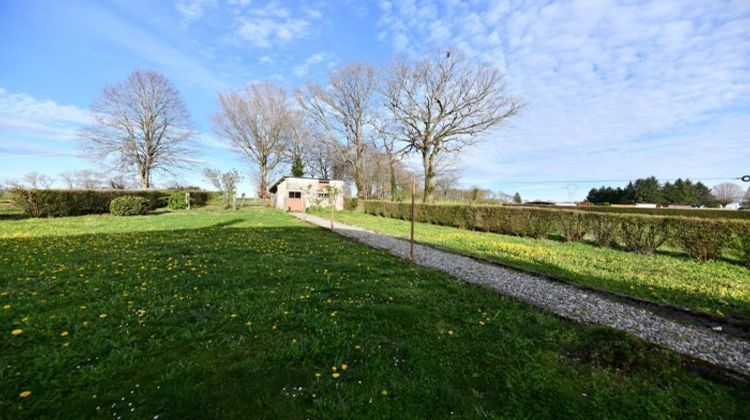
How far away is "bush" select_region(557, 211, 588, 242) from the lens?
10719 millimetres

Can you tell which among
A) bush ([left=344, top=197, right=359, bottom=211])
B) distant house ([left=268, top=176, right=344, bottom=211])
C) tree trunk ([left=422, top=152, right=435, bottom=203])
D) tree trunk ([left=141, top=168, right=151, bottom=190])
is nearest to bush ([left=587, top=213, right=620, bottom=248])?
tree trunk ([left=422, top=152, right=435, bottom=203])

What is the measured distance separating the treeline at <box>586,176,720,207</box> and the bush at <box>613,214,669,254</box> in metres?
51.5

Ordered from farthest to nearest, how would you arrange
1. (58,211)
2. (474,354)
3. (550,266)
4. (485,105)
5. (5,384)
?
(485,105), (58,211), (550,266), (474,354), (5,384)

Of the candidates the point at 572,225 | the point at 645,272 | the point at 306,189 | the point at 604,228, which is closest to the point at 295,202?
the point at 306,189

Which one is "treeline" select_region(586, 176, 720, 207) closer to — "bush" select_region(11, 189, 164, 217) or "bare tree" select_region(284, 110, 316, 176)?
"bare tree" select_region(284, 110, 316, 176)

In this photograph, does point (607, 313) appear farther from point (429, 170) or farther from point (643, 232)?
point (429, 170)

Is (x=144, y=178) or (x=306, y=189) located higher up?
(x=144, y=178)

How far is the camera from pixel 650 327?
143 inches

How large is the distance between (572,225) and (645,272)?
182 inches

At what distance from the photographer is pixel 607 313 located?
405 cm

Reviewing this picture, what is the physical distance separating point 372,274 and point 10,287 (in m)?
5.41

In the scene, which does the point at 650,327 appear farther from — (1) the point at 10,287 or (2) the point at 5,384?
(1) the point at 10,287

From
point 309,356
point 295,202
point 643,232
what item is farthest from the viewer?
point 295,202

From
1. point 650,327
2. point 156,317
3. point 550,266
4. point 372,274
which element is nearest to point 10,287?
point 156,317
